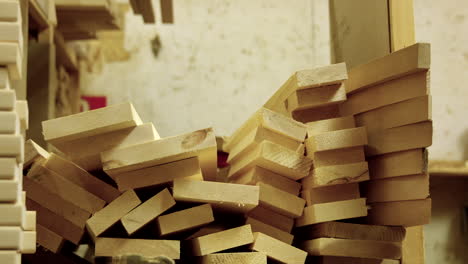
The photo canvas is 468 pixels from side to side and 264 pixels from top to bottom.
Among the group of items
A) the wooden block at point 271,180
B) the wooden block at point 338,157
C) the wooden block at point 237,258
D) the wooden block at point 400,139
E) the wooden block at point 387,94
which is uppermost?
the wooden block at point 387,94

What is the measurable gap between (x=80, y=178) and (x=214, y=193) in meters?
0.55

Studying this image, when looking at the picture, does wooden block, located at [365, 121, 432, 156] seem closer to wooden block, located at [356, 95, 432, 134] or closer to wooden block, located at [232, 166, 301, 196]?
wooden block, located at [356, 95, 432, 134]

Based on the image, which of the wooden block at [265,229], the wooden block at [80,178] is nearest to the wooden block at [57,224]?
the wooden block at [80,178]

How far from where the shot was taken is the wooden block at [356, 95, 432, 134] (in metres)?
2.09

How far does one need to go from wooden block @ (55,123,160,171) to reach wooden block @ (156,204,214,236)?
0.29 metres

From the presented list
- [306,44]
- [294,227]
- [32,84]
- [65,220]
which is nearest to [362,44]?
[294,227]

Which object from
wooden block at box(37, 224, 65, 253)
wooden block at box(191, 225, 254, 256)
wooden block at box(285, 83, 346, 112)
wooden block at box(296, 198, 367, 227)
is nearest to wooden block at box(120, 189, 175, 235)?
wooden block at box(191, 225, 254, 256)

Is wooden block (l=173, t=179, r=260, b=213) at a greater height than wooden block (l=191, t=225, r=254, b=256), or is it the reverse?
wooden block (l=173, t=179, r=260, b=213)

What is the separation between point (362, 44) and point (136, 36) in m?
3.76

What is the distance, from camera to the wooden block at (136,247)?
1.96 meters

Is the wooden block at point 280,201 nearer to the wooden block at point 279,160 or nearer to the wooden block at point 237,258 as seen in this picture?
the wooden block at point 279,160

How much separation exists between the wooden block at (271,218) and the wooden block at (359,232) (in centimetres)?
11

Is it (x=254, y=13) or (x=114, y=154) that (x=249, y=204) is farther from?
(x=254, y=13)

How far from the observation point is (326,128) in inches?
89.0
